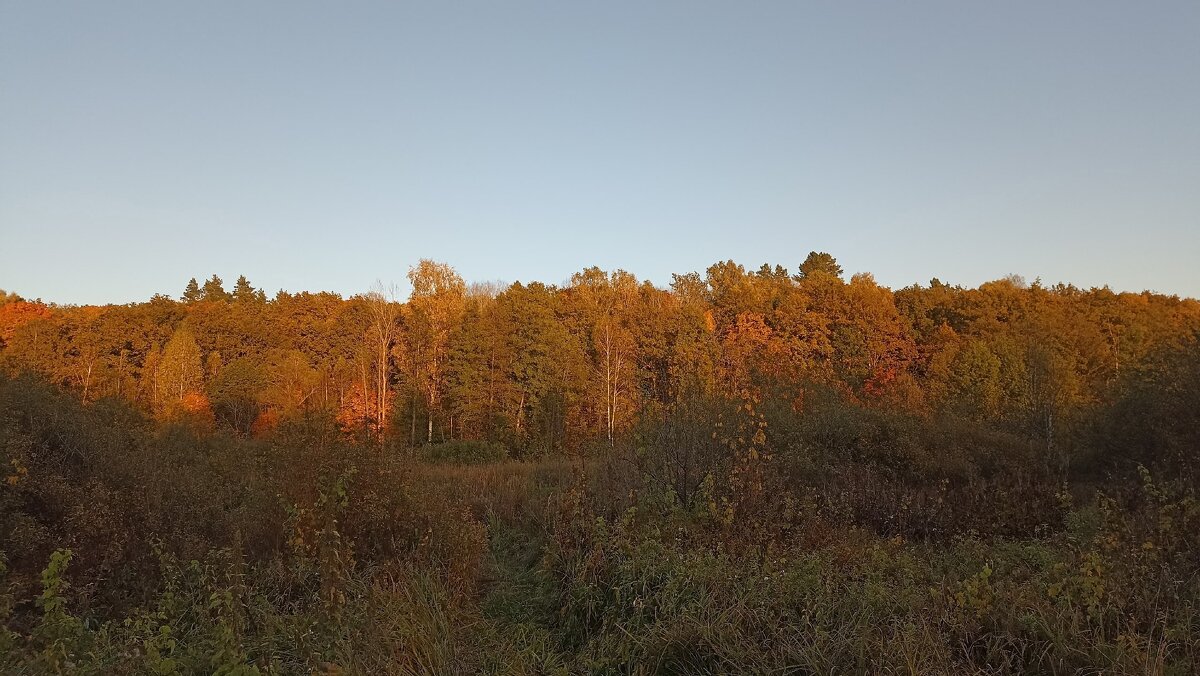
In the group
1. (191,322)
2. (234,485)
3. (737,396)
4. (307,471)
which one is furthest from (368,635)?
(191,322)

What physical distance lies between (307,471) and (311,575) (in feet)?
3.20

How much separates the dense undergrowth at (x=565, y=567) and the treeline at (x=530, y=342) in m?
18.6

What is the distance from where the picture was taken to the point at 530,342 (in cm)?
3253

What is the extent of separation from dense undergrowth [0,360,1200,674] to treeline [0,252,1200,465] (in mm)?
18622

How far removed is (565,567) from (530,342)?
85.5 ft

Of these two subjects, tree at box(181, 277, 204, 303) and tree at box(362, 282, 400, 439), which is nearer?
tree at box(362, 282, 400, 439)

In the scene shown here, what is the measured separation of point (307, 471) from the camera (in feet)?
21.1

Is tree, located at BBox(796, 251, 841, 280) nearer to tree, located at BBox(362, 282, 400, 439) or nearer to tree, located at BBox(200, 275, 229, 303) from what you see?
tree, located at BBox(362, 282, 400, 439)

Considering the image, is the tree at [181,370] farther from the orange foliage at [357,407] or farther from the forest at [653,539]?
the forest at [653,539]

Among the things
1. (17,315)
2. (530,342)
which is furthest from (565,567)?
(17,315)

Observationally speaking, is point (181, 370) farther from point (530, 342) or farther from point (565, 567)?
point (565, 567)

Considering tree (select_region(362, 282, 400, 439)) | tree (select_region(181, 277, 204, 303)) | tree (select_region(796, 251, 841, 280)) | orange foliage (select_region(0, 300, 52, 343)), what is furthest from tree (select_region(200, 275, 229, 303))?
tree (select_region(796, 251, 841, 280))

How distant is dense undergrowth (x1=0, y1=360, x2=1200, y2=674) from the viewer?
412cm

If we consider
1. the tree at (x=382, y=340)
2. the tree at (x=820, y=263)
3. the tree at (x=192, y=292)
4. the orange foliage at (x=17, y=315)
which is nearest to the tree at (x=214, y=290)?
the tree at (x=192, y=292)
